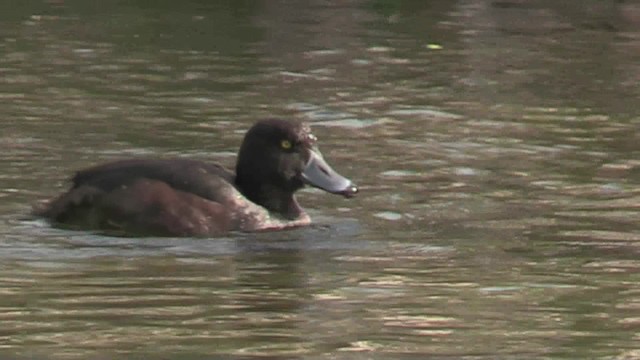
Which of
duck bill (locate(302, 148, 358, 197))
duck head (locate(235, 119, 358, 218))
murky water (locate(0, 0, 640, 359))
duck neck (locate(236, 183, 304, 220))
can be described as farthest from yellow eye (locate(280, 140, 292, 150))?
murky water (locate(0, 0, 640, 359))

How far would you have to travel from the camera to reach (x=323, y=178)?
12805mm

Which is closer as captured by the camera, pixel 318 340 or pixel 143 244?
pixel 318 340

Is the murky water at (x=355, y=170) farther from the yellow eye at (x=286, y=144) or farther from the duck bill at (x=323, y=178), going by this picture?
the yellow eye at (x=286, y=144)

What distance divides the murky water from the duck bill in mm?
190

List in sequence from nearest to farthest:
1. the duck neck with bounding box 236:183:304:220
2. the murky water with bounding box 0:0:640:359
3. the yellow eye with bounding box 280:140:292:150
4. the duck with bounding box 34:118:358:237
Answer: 1. the murky water with bounding box 0:0:640:359
2. the duck with bounding box 34:118:358:237
3. the duck neck with bounding box 236:183:304:220
4. the yellow eye with bounding box 280:140:292:150

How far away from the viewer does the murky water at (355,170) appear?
31.2 feet

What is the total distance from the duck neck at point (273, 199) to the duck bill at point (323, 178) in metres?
0.16

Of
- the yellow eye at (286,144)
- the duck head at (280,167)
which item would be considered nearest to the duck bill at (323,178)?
the duck head at (280,167)

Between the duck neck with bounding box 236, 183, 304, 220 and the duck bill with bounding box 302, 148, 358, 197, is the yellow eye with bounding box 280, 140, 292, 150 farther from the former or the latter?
the duck neck with bounding box 236, 183, 304, 220

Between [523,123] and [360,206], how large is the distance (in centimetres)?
340

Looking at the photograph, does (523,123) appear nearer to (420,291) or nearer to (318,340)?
(420,291)

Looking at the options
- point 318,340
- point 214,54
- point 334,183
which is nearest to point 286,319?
point 318,340

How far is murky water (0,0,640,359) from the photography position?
9516 millimetres

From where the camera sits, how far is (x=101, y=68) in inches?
728
